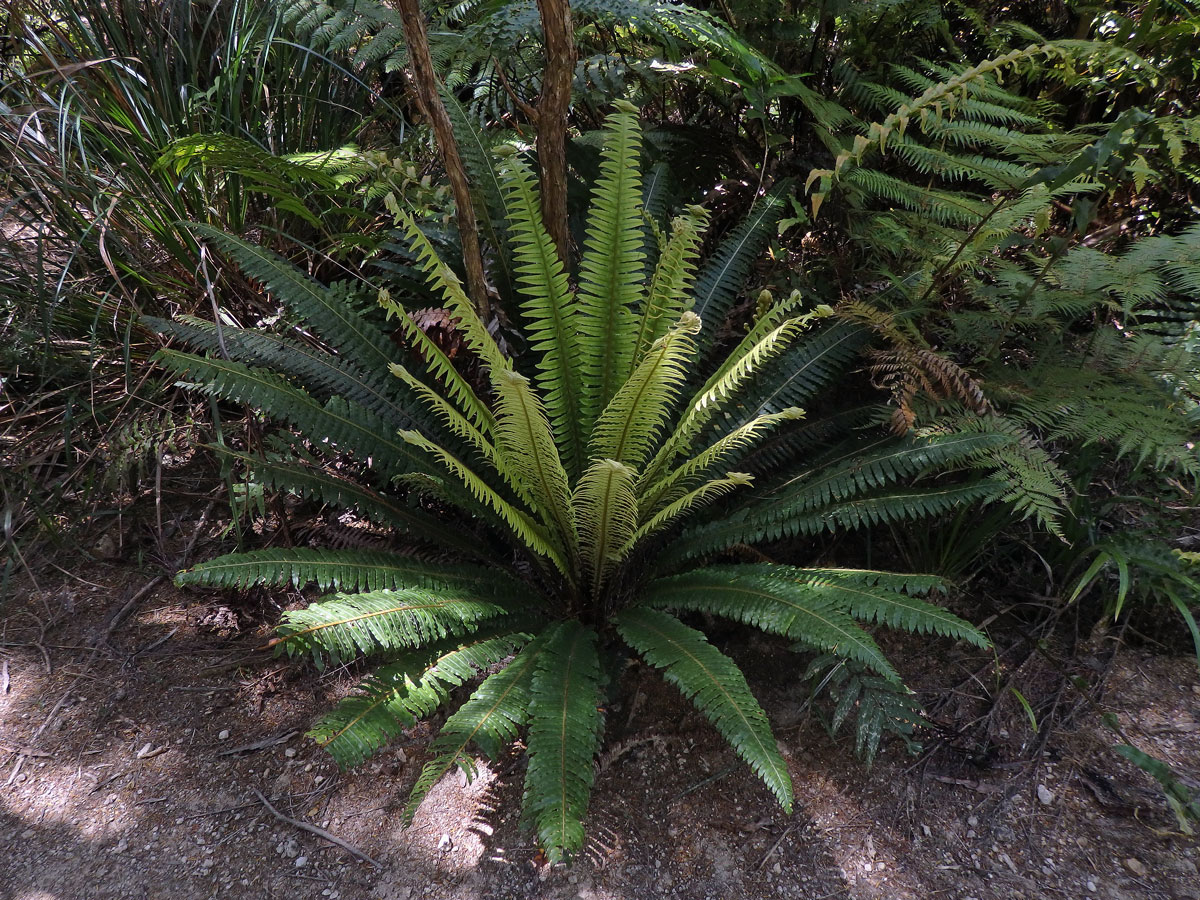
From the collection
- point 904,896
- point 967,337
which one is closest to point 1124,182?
point 967,337

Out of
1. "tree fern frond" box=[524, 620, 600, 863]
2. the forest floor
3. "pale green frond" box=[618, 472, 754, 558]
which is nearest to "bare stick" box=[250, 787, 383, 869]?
the forest floor

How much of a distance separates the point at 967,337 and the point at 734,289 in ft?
2.06

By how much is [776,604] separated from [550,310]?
829mm

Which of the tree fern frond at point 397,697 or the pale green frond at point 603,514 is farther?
the pale green frond at point 603,514

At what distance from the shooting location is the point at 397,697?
1.42m

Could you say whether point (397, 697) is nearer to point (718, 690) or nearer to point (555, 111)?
point (718, 690)

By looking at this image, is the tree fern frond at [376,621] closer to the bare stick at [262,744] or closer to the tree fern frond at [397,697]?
the tree fern frond at [397,697]

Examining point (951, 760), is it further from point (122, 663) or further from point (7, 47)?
point (7, 47)

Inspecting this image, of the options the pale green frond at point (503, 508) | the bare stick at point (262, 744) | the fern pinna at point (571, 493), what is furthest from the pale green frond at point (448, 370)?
the bare stick at point (262, 744)

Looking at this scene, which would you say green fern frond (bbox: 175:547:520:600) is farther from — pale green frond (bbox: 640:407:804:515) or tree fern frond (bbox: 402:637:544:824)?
pale green frond (bbox: 640:407:804:515)

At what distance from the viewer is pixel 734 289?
2.11m

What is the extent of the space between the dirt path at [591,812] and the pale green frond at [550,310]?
69cm

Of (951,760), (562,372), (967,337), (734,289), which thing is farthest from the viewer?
(734,289)

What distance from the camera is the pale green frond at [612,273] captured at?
1.57 metres
